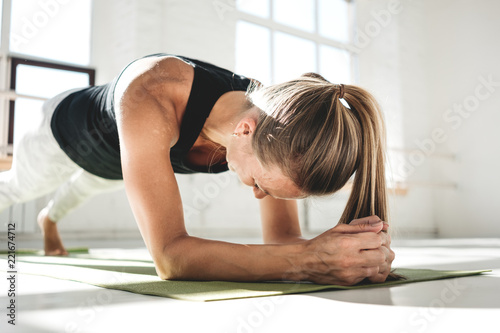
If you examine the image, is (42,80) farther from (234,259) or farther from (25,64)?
(234,259)

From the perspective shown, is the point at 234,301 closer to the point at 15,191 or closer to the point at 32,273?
the point at 32,273

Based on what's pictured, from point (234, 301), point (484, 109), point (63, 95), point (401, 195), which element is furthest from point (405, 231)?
point (234, 301)

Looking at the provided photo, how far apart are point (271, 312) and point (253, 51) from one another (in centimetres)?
510

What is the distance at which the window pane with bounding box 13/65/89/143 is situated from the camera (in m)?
4.22

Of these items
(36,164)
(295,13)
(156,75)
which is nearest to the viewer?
(156,75)

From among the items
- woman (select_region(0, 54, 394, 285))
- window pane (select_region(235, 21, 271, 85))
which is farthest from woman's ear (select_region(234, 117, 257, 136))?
window pane (select_region(235, 21, 271, 85))

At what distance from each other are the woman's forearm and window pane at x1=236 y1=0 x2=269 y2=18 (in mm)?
4860

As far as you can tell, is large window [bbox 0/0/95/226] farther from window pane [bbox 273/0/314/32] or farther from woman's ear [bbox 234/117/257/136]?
woman's ear [bbox 234/117/257/136]

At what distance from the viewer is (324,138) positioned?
997mm

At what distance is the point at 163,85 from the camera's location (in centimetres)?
121
